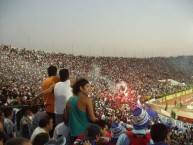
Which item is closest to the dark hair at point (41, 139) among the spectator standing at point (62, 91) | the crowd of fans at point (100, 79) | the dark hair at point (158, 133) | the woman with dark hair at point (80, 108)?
the woman with dark hair at point (80, 108)

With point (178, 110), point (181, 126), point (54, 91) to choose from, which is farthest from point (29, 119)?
point (178, 110)

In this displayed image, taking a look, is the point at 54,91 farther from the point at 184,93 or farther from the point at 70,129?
the point at 184,93

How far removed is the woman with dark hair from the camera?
3.26m

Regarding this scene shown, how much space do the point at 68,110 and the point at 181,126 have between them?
12129 millimetres

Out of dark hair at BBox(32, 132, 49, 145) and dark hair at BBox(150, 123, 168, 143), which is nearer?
dark hair at BBox(150, 123, 168, 143)

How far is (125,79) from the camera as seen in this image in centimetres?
4216

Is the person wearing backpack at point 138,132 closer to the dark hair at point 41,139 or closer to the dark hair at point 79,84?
the dark hair at point 41,139

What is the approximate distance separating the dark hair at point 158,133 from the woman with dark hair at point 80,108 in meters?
0.84

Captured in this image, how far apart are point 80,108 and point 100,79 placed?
113ft

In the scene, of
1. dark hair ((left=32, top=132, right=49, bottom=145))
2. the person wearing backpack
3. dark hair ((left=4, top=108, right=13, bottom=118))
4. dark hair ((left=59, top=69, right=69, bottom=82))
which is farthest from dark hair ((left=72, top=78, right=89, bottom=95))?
dark hair ((left=4, top=108, right=13, bottom=118))

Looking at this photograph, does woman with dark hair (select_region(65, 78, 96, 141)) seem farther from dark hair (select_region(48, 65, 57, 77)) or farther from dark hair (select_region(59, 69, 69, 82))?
dark hair (select_region(48, 65, 57, 77))

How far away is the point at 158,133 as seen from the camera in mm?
2520

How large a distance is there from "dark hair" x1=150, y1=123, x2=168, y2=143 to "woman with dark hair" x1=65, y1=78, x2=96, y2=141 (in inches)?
33.2

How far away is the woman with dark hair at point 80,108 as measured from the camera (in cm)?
326
